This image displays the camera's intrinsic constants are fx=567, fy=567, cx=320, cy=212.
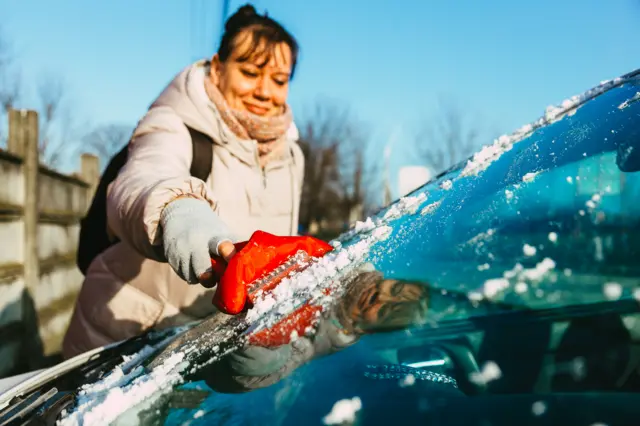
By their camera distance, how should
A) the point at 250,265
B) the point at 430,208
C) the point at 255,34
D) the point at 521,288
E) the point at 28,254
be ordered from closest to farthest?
the point at 521,288
the point at 250,265
the point at 430,208
the point at 255,34
the point at 28,254

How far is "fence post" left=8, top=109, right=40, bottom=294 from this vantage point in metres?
4.43

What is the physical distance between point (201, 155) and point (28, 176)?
321 cm

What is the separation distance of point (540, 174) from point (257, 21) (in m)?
1.45

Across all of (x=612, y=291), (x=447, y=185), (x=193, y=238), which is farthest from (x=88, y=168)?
(x=612, y=291)

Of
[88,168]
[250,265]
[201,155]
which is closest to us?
[250,265]

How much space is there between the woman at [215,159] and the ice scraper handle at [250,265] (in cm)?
68

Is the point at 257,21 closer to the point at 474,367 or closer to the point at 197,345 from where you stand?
the point at 197,345

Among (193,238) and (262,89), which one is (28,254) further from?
(193,238)

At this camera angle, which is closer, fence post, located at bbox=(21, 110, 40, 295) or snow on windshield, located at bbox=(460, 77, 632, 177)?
snow on windshield, located at bbox=(460, 77, 632, 177)

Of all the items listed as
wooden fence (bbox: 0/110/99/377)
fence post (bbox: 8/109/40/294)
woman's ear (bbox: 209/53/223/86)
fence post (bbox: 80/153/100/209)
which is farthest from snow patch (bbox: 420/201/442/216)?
fence post (bbox: 80/153/100/209)

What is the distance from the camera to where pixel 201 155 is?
190 cm

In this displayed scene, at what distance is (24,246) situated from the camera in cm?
441

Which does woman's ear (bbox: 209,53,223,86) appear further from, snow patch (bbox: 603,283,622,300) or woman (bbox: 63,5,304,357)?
snow patch (bbox: 603,283,622,300)

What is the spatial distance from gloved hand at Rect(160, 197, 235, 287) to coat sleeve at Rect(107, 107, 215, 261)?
0.04m
